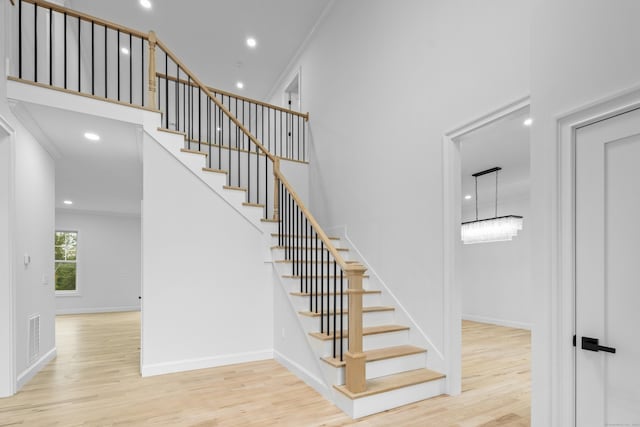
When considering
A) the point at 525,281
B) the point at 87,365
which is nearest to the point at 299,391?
the point at 87,365

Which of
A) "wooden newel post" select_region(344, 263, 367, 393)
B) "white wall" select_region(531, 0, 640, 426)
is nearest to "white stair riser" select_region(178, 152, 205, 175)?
"wooden newel post" select_region(344, 263, 367, 393)

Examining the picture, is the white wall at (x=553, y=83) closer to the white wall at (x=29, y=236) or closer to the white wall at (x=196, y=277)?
the white wall at (x=196, y=277)

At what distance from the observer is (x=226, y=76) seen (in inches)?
299

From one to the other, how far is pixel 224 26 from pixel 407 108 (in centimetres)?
408

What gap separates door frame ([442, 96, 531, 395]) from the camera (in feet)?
9.95

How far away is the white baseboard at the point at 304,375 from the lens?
9.86 feet

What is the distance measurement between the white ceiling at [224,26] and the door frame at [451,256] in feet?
12.9

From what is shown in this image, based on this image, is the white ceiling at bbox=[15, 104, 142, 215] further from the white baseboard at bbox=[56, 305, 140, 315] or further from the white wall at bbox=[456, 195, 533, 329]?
the white wall at bbox=[456, 195, 533, 329]

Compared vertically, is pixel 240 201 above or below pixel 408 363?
above

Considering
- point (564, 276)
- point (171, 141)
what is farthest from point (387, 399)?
point (171, 141)

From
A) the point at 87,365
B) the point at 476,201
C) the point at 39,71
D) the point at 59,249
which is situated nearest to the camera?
the point at 87,365

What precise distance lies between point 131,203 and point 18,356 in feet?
15.1

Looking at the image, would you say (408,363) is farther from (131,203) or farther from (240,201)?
(131,203)

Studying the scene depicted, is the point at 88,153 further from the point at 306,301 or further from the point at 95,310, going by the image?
the point at 95,310
